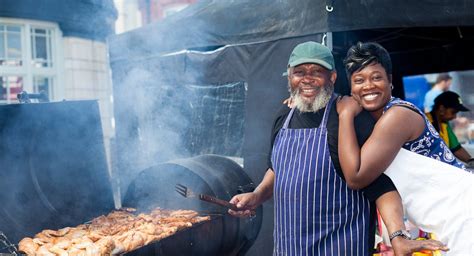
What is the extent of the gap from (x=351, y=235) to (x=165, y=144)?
4349mm

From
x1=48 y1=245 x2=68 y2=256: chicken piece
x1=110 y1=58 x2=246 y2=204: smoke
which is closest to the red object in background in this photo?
x1=48 y1=245 x2=68 y2=256: chicken piece

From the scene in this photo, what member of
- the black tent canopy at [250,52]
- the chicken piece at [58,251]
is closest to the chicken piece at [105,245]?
the chicken piece at [58,251]

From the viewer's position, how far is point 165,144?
632cm

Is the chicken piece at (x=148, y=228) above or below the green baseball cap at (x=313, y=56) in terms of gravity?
below

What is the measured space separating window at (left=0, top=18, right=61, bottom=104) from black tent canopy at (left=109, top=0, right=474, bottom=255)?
9.73ft

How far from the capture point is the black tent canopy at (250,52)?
3.95 m

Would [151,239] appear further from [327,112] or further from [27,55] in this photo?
[27,55]

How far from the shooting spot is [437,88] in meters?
9.07

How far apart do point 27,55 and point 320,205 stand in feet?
25.1

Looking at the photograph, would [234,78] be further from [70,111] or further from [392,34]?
[392,34]

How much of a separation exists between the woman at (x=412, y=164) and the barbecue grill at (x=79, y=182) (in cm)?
141

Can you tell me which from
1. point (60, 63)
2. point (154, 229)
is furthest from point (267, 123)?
point (60, 63)

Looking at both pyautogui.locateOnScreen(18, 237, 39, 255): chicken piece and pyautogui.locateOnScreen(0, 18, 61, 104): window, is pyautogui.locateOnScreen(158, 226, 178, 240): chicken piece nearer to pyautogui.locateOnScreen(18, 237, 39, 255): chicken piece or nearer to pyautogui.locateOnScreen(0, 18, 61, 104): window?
pyautogui.locateOnScreen(18, 237, 39, 255): chicken piece

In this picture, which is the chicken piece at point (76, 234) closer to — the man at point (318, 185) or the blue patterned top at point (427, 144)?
the man at point (318, 185)
